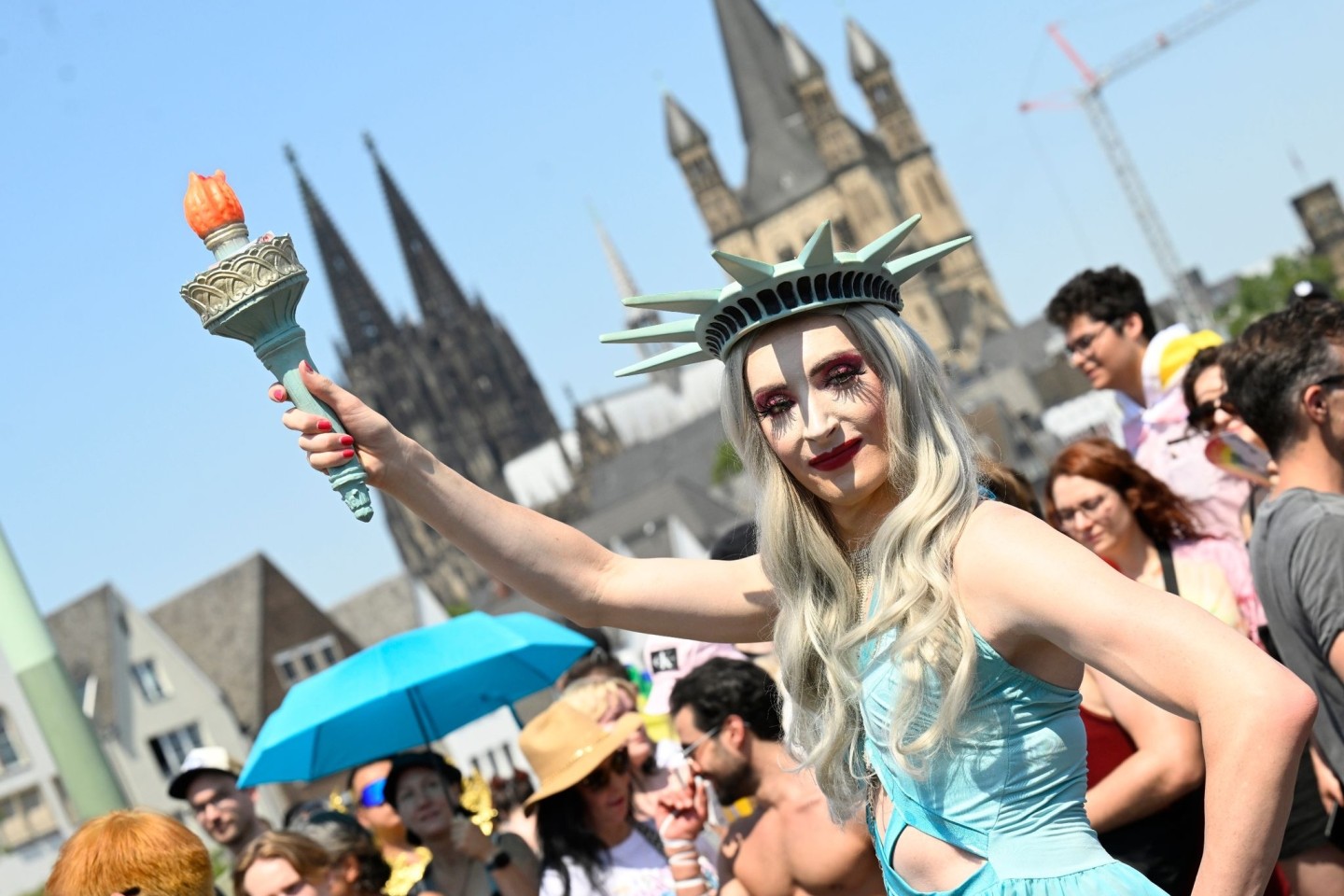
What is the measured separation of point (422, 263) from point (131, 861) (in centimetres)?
12648

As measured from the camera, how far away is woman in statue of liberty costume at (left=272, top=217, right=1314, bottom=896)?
2.24 meters

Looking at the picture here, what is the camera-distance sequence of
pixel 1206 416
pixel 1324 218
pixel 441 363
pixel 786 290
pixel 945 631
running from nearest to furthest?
1. pixel 945 631
2. pixel 786 290
3. pixel 1206 416
4. pixel 441 363
5. pixel 1324 218

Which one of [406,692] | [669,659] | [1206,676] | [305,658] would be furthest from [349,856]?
[305,658]

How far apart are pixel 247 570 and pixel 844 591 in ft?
Result: 179

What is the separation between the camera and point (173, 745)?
50406 millimetres

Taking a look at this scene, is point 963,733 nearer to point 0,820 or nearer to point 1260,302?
point 0,820

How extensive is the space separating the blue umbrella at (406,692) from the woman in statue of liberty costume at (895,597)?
3829 mm

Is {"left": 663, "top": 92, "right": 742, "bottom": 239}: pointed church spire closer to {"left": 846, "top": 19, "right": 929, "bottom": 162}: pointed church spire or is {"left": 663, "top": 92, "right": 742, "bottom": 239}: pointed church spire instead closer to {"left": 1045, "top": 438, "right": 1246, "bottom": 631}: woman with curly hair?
{"left": 846, "top": 19, "right": 929, "bottom": 162}: pointed church spire

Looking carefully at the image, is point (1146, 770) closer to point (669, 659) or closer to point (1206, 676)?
point (1206, 676)

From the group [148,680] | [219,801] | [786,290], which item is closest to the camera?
[786,290]

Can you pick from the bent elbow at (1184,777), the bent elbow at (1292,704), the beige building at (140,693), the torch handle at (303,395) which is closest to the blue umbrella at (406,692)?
the bent elbow at (1184,777)

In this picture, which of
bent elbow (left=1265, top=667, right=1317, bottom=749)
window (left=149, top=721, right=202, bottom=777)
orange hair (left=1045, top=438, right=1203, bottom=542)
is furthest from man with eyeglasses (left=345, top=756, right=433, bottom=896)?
window (left=149, top=721, right=202, bottom=777)

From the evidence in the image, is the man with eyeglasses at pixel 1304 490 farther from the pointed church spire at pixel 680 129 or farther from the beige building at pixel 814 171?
the pointed church spire at pixel 680 129

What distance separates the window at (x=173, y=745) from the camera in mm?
50125
